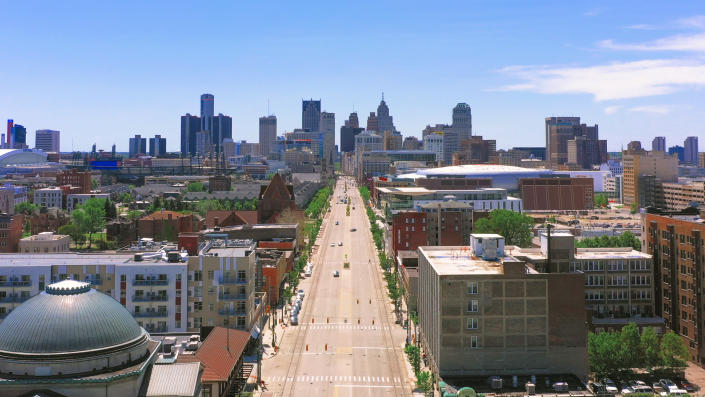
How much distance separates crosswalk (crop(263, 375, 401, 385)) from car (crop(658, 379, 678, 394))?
30726 millimetres

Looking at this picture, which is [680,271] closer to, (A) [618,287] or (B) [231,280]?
(A) [618,287]

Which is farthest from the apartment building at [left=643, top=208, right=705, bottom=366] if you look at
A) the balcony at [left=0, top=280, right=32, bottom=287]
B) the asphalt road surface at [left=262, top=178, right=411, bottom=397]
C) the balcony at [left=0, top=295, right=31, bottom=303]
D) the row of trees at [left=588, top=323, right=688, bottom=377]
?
the balcony at [left=0, top=295, right=31, bottom=303]

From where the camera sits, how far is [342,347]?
95875mm

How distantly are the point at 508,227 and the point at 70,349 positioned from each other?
120238 millimetres

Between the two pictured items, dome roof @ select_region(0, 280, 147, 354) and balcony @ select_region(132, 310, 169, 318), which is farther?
balcony @ select_region(132, 310, 169, 318)

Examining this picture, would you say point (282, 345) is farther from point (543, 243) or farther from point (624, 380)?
point (624, 380)

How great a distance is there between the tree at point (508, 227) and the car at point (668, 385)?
242ft

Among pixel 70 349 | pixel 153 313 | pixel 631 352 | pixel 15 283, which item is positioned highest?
pixel 70 349

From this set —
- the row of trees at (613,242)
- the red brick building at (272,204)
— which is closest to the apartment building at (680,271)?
the row of trees at (613,242)

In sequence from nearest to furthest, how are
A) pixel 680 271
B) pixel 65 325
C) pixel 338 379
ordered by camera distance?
pixel 65 325
pixel 338 379
pixel 680 271

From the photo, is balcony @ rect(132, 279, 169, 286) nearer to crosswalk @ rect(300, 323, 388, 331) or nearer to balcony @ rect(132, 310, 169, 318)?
balcony @ rect(132, 310, 169, 318)

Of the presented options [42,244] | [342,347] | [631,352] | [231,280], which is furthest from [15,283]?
[42,244]

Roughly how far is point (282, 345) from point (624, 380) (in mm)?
46562

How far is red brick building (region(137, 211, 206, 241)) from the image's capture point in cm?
16988
